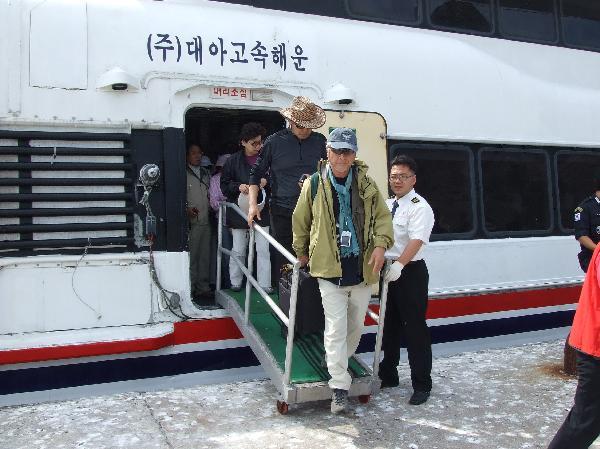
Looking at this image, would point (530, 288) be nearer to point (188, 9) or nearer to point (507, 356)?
Answer: point (507, 356)

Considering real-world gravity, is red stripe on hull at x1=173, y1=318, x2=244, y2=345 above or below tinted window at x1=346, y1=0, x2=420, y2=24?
below

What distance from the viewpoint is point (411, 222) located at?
13.1 feet

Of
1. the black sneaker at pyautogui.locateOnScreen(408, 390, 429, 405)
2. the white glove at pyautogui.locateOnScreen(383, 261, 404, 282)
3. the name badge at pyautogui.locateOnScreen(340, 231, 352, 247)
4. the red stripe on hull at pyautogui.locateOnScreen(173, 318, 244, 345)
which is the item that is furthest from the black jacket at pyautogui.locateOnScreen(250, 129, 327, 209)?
the black sneaker at pyautogui.locateOnScreen(408, 390, 429, 405)

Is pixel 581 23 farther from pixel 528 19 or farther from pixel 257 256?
pixel 257 256

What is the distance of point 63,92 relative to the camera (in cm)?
419

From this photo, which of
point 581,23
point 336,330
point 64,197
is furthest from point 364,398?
point 581,23

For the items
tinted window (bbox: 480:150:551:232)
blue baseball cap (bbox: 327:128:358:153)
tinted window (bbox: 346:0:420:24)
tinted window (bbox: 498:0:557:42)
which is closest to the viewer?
blue baseball cap (bbox: 327:128:358:153)

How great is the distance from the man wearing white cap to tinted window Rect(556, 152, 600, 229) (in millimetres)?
3184

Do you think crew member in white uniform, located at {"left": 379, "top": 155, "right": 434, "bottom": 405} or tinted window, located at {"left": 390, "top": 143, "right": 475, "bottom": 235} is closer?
crew member in white uniform, located at {"left": 379, "top": 155, "right": 434, "bottom": 405}

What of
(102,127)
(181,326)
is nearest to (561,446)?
(181,326)

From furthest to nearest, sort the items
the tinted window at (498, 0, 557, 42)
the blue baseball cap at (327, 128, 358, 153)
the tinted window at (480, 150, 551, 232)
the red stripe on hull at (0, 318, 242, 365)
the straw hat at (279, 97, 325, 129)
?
1. the tinted window at (498, 0, 557, 42)
2. the tinted window at (480, 150, 551, 232)
3. the straw hat at (279, 97, 325, 129)
4. the red stripe on hull at (0, 318, 242, 365)
5. the blue baseball cap at (327, 128, 358, 153)

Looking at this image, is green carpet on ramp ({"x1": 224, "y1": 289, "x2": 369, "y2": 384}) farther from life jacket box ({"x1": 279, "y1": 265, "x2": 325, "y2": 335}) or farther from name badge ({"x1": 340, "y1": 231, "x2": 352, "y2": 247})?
name badge ({"x1": 340, "y1": 231, "x2": 352, "y2": 247})

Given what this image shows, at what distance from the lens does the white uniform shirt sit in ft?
13.0

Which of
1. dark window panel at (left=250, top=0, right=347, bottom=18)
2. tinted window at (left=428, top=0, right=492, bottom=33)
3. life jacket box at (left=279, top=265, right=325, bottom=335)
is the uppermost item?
tinted window at (left=428, top=0, right=492, bottom=33)
